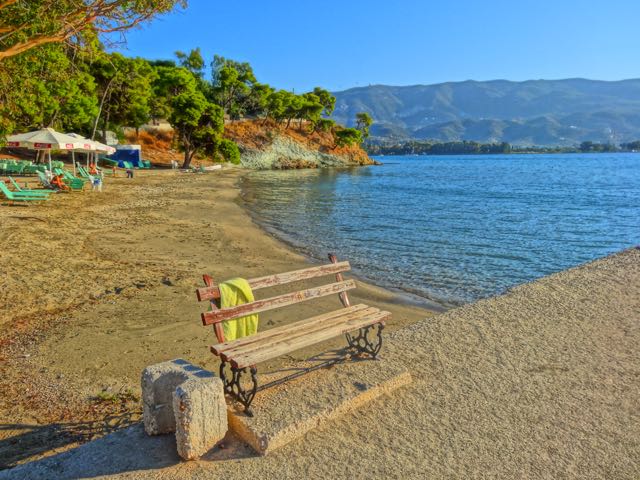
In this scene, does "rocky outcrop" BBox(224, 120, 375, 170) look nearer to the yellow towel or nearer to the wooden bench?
the wooden bench

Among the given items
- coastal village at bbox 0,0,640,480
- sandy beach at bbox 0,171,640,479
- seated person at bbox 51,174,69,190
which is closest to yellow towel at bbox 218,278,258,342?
coastal village at bbox 0,0,640,480

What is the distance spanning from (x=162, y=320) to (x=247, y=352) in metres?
3.72

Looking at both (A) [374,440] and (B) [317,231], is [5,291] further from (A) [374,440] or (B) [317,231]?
(B) [317,231]

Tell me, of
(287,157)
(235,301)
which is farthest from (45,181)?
(287,157)

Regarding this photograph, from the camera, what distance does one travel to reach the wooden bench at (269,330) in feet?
13.6

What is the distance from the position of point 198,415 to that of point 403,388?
228cm

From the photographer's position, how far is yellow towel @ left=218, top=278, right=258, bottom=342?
4578mm

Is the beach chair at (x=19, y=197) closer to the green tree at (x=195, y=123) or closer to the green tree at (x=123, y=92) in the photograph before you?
the green tree at (x=195, y=123)

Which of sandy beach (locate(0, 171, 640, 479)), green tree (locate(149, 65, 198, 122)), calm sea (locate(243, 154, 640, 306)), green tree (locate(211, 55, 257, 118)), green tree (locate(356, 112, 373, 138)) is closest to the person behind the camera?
sandy beach (locate(0, 171, 640, 479))

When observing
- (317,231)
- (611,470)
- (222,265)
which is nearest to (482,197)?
(317,231)

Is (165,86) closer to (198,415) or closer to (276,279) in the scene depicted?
(276,279)

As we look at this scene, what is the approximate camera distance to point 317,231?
19328 millimetres

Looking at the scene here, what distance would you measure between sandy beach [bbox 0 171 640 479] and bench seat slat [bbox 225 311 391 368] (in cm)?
74

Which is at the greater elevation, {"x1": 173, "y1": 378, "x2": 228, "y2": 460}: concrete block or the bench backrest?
the bench backrest
